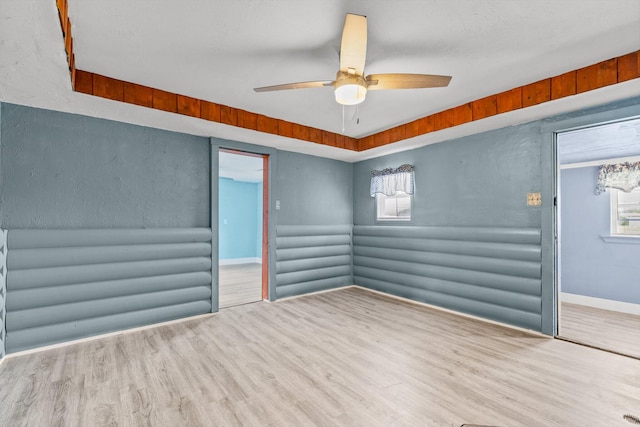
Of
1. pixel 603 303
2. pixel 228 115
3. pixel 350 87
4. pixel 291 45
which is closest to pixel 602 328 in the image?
pixel 603 303

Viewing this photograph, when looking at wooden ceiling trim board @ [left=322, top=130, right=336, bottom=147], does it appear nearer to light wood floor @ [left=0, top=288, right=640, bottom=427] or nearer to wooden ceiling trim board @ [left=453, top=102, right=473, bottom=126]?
wooden ceiling trim board @ [left=453, top=102, right=473, bottom=126]

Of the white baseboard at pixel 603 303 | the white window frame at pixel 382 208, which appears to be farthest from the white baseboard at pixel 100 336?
the white baseboard at pixel 603 303

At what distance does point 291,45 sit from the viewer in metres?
2.19

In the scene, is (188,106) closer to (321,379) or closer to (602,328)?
(321,379)

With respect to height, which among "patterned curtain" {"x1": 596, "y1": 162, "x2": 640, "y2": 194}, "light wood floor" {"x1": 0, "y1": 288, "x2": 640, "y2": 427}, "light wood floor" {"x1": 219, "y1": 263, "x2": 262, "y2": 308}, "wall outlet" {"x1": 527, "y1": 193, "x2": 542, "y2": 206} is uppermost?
"patterned curtain" {"x1": 596, "y1": 162, "x2": 640, "y2": 194}

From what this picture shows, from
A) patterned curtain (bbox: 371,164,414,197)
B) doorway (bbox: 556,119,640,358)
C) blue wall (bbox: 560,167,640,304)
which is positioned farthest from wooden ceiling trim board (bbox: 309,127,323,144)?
blue wall (bbox: 560,167,640,304)

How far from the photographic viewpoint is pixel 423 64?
2.47m

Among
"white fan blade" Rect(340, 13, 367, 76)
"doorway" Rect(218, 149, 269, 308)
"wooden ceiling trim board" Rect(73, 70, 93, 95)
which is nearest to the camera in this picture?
"white fan blade" Rect(340, 13, 367, 76)

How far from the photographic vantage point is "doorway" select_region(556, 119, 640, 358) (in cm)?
360

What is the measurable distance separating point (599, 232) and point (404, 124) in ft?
10.8

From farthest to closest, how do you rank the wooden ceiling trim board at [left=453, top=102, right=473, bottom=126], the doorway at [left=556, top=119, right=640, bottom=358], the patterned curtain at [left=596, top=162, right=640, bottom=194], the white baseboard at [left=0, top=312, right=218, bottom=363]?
the patterned curtain at [left=596, top=162, right=640, bottom=194] < the doorway at [left=556, top=119, right=640, bottom=358] < the wooden ceiling trim board at [left=453, top=102, right=473, bottom=126] < the white baseboard at [left=0, top=312, right=218, bottom=363]

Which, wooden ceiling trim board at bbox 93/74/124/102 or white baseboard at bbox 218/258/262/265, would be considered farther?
white baseboard at bbox 218/258/262/265

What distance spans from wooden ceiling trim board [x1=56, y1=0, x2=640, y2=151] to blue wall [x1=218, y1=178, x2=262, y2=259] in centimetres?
459

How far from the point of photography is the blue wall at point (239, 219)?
26.2ft
